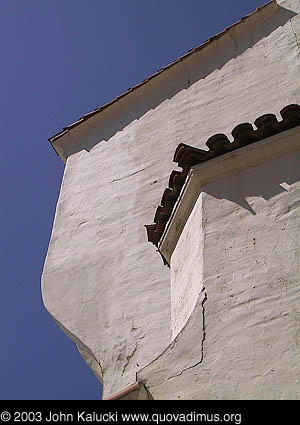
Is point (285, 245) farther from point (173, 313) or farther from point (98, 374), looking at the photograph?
point (98, 374)

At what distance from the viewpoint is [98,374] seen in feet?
27.8

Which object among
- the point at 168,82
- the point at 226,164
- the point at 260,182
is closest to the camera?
the point at 260,182

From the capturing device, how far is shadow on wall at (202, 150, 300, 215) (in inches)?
243

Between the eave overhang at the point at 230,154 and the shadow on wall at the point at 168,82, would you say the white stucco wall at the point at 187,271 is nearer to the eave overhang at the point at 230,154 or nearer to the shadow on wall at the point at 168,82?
A: the eave overhang at the point at 230,154

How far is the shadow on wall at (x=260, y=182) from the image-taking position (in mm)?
6180

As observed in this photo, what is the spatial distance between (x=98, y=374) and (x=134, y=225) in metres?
1.80

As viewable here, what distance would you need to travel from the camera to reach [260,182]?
632 centimetres

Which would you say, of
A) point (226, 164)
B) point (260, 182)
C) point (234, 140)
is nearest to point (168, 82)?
point (234, 140)

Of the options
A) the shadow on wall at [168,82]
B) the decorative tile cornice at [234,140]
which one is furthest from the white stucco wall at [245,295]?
the shadow on wall at [168,82]

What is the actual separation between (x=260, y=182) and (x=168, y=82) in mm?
5335

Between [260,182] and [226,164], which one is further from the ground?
[226,164]

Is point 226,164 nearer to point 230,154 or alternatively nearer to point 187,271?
point 230,154

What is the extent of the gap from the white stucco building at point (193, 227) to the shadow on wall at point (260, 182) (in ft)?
0.04
